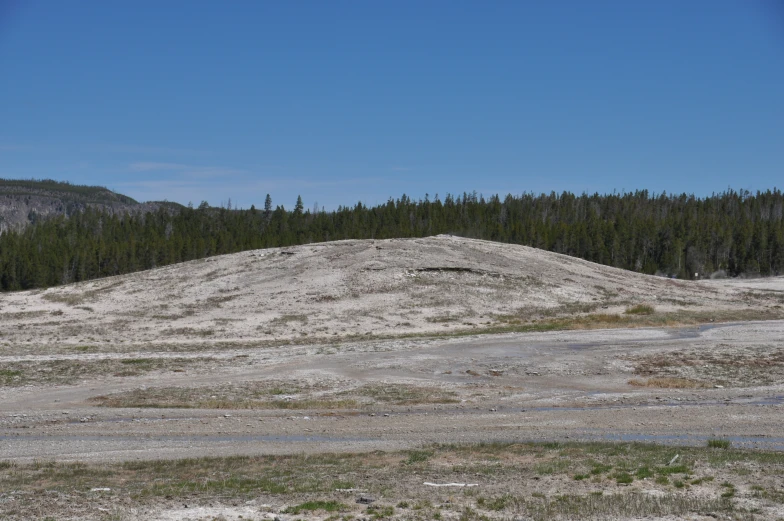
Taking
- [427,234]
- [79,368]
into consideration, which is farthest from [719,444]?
[427,234]

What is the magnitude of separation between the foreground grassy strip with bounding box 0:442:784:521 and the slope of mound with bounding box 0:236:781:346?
33342mm

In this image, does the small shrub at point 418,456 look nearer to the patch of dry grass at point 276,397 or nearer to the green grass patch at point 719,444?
the patch of dry grass at point 276,397

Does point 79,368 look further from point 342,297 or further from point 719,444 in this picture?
point 719,444

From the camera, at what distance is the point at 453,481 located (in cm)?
1697

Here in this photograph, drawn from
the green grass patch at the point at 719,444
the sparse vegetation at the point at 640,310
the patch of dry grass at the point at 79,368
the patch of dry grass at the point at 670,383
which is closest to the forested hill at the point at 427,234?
the sparse vegetation at the point at 640,310

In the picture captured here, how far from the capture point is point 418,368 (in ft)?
128

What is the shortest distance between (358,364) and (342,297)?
87.8 feet

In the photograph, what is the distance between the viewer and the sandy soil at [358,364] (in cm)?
2394

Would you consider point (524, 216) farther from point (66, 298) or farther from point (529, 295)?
point (66, 298)

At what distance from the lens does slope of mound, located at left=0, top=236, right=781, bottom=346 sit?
56469 millimetres

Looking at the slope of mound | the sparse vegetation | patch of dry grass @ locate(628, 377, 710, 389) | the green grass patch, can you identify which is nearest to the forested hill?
the slope of mound

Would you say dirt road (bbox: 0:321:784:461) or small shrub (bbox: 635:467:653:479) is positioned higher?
small shrub (bbox: 635:467:653:479)

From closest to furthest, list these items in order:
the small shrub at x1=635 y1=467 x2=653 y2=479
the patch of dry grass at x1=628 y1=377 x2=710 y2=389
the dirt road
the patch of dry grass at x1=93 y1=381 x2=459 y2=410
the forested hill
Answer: the small shrub at x1=635 y1=467 x2=653 y2=479
the dirt road
the patch of dry grass at x1=93 y1=381 x2=459 y2=410
the patch of dry grass at x1=628 y1=377 x2=710 y2=389
the forested hill

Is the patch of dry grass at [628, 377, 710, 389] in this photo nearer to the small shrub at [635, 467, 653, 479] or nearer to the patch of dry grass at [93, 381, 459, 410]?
the patch of dry grass at [93, 381, 459, 410]
